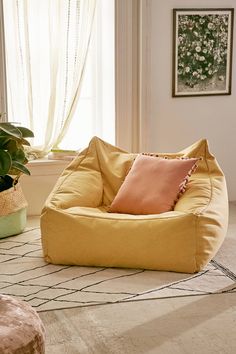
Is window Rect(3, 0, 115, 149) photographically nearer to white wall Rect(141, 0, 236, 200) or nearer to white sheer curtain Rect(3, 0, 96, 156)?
white sheer curtain Rect(3, 0, 96, 156)

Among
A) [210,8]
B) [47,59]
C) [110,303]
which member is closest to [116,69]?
[47,59]

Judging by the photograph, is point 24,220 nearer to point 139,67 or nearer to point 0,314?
point 139,67

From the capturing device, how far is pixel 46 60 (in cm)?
501

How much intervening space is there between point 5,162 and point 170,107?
169 cm

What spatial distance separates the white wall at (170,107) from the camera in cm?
505

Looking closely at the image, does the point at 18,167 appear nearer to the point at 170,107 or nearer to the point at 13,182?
the point at 13,182

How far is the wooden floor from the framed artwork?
2275 mm

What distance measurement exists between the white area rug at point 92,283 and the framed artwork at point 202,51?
5.99ft

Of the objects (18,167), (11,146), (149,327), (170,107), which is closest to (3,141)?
(11,146)

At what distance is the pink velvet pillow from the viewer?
160 inches

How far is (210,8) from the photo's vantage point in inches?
203

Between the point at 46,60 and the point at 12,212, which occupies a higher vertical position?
the point at 46,60

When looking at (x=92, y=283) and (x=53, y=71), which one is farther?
(x=53, y=71)

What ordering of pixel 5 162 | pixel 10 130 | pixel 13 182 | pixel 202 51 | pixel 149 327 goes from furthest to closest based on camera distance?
1. pixel 202 51
2. pixel 13 182
3. pixel 10 130
4. pixel 5 162
5. pixel 149 327
